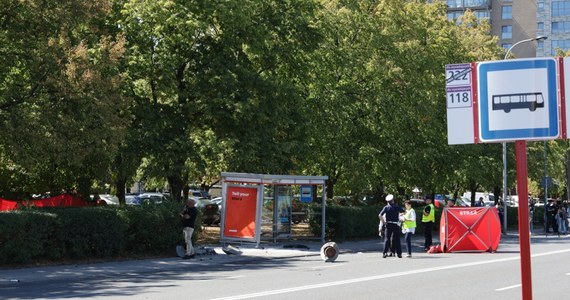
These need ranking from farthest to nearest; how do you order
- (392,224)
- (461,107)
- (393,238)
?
(393,238) < (392,224) < (461,107)

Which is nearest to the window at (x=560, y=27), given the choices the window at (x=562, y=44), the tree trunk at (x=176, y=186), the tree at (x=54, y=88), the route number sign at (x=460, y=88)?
the window at (x=562, y=44)

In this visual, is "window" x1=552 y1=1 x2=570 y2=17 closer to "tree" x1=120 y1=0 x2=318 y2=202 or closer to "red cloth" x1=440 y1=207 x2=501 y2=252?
"tree" x1=120 y1=0 x2=318 y2=202

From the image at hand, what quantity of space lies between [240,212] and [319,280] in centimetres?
1142

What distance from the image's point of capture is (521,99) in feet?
15.5

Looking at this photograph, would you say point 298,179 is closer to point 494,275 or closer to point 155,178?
point 155,178

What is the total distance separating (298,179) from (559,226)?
61.7 ft

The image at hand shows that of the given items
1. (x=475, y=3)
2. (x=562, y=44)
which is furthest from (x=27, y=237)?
(x=475, y=3)

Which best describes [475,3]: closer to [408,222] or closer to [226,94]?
[226,94]

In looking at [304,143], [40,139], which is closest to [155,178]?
[304,143]

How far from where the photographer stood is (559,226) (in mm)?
41969

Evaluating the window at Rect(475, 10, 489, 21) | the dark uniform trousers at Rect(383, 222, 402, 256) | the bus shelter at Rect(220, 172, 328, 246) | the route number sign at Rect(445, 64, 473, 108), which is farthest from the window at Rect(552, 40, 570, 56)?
the route number sign at Rect(445, 64, 473, 108)

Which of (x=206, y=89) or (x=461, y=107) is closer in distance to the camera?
(x=461, y=107)

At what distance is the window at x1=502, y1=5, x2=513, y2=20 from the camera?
406 feet

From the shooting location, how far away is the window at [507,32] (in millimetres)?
123188
